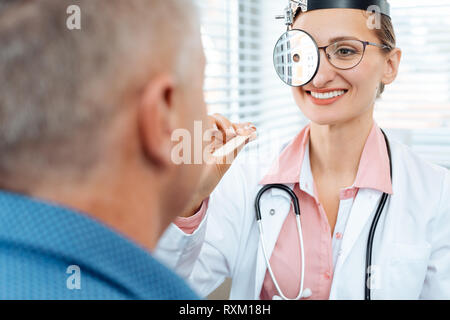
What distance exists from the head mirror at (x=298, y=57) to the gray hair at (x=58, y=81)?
0.69 m

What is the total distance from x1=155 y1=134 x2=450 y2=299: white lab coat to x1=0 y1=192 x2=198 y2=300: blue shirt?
54cm

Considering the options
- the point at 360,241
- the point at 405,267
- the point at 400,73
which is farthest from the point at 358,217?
the point at 400,73

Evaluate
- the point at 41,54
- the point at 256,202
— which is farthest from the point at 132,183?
the point at 256,202

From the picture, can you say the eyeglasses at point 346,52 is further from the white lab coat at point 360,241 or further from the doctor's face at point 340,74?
the white lab coat at point 360,241

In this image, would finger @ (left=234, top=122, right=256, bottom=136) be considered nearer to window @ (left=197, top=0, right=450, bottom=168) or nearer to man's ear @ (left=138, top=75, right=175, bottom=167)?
man's ear @ (left=138, top=75, right=175, bottom=167)

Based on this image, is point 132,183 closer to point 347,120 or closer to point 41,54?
point 41,54

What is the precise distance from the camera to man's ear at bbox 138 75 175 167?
477 mm

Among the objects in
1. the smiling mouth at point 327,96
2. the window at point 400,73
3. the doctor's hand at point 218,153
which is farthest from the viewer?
the window at point 400,73

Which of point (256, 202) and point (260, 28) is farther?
point (260, 28)

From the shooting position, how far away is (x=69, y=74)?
450 mm

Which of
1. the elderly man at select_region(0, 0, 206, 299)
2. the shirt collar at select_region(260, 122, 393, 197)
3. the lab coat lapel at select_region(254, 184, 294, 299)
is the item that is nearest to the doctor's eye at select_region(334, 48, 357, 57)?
the shirt collar at select_region(260, 122, 393, 197)

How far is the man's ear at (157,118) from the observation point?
477 mm

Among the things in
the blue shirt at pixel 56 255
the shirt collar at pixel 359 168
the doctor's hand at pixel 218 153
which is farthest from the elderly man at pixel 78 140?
the shirt collar at pixel 359 168

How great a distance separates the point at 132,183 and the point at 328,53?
776mm
